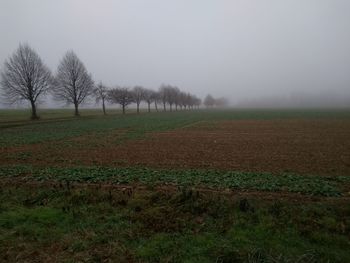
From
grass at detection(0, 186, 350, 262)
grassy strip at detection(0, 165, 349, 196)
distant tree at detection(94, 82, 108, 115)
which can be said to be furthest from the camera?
distant tree at detection(94, 82, 108, 115)

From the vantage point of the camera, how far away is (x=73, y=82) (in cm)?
6091

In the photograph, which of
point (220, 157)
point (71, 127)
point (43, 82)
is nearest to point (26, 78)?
point (43, 82)

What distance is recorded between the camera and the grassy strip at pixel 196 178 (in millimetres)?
8992

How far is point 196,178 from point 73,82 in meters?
58.2

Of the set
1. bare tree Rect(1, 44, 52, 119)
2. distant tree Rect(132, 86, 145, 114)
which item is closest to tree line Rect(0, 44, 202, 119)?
bare tree Rect(1, 44, 52, 119)

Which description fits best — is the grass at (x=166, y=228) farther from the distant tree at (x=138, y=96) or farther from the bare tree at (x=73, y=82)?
the distant tree at (x=138, y=96)

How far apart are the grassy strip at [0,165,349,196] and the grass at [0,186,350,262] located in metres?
1.39

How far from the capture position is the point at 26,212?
6.85 m

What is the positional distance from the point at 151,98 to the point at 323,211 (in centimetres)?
10940

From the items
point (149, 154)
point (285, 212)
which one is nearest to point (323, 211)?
point (285, 212)

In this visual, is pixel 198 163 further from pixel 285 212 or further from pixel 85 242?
pixel 85 242

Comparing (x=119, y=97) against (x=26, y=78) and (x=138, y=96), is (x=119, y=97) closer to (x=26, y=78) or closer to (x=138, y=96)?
(x=138, y=96)

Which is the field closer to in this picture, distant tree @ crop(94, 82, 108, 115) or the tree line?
the tree line

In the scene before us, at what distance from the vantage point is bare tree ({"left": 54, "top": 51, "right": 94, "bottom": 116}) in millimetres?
59500
